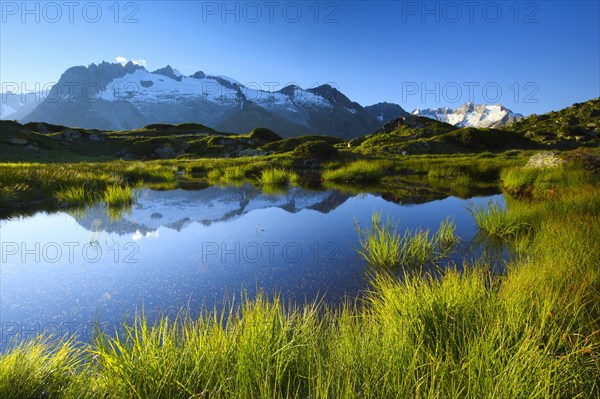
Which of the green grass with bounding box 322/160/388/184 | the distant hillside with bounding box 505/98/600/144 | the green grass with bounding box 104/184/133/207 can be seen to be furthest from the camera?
the distant hillside with bounding box 505/98/600/144

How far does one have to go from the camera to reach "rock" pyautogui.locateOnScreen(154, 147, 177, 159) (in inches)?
2243

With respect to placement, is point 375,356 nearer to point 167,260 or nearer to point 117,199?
point 167,260

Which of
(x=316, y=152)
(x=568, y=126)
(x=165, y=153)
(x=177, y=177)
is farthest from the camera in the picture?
(x=568, y=126)

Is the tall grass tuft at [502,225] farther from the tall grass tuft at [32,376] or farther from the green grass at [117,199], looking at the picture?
the green grass at [117,199]

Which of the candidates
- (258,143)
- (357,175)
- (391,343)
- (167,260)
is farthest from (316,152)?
(391,343)

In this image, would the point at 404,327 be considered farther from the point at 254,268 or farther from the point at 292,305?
the point at 254,268

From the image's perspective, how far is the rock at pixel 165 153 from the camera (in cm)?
5697

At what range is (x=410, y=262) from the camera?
6.62m

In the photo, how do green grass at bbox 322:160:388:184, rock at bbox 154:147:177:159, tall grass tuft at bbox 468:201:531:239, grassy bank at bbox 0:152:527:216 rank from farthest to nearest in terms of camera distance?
rock at bbox 154:147:177:159, green grass at bbox 322:160:388:184, grassy bank at bbox 0:152:527:216, tall grass tuft at bbox 468:201:531:239

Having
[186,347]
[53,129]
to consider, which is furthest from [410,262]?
[53,129]

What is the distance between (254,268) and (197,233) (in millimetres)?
3604

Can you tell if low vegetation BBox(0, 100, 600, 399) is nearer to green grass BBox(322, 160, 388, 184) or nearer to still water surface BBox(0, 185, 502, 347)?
still water surface BBox(0, 185, 502, 347)

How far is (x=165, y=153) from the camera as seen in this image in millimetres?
57031

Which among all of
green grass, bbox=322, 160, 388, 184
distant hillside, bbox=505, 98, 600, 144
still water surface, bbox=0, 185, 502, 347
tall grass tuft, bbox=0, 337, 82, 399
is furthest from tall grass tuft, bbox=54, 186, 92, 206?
distant hillside, bbox=505, 98, 600, 144
